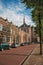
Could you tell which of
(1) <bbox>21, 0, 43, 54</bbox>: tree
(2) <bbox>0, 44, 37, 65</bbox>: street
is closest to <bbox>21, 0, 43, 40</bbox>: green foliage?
(1) <bbox>21, 0, 43, 54</bbox>: tree

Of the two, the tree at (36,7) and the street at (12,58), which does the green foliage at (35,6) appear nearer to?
the tree at (36,7)

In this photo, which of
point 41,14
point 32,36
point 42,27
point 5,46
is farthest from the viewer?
point 32,36

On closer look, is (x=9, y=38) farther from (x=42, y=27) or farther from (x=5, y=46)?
(x=42, y=27)

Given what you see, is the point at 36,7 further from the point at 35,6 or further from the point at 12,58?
the point at 12,58

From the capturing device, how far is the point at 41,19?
3192 cm

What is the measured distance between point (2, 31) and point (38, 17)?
36.6 metres

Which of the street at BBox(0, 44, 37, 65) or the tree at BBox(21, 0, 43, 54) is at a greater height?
the tree at BBox(21, 0, 43, 54)

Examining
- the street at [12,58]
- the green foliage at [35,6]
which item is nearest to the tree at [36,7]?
the green foliage at [35,6]

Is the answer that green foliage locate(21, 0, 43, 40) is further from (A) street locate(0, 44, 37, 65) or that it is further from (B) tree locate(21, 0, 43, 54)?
(A) street locate(0, 44, 37, 65)

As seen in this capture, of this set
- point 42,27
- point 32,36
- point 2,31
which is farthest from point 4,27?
point 32,36

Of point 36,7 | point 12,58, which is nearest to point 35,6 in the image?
point 36,7

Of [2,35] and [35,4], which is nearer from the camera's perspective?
[35,4]

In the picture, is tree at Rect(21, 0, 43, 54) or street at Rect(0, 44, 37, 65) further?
tree at Rect(21, 0, 43, 54)

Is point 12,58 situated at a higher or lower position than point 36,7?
lower
